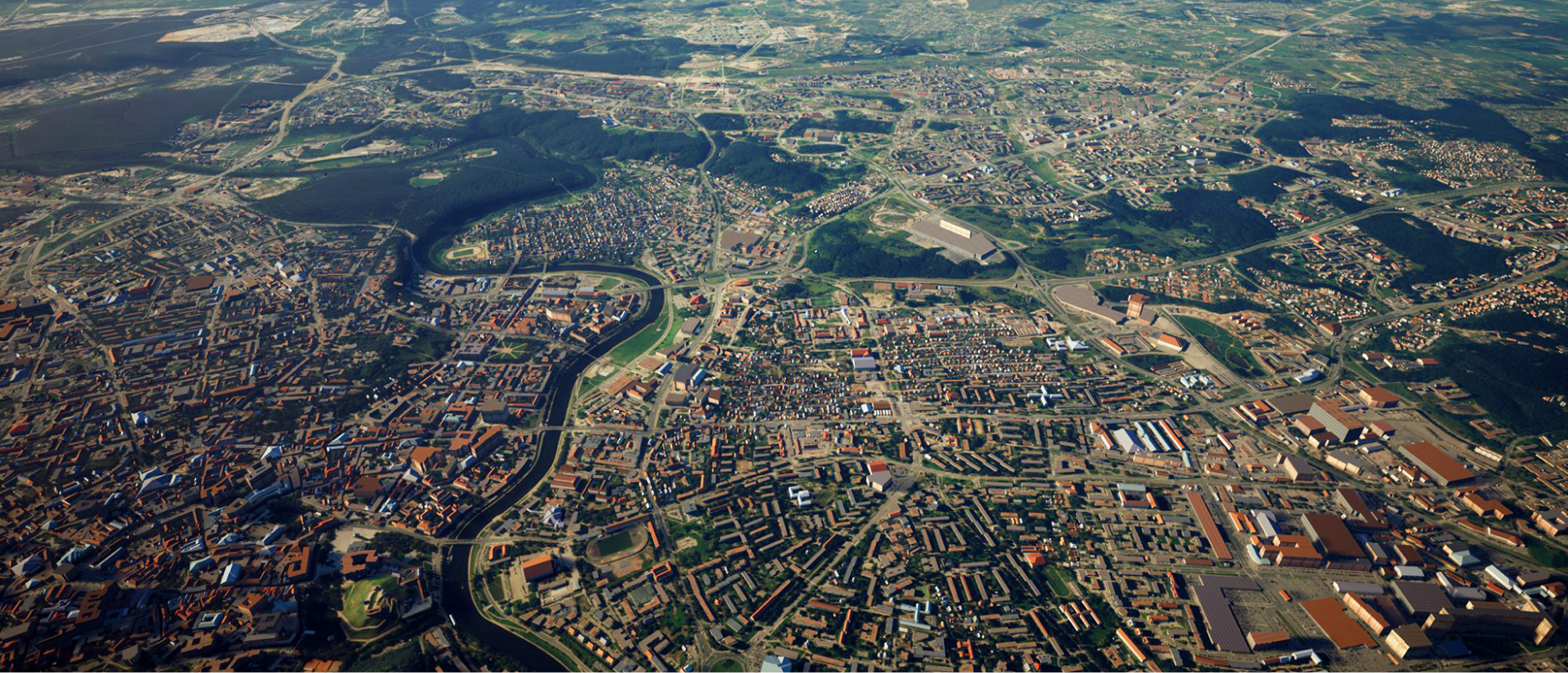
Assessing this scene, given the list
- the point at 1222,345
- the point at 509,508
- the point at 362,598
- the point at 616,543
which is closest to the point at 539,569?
the point at 616,543

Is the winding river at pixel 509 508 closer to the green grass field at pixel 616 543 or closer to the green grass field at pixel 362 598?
the green grass field at pixel 362 598

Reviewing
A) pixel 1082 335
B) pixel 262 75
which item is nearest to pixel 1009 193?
pixel 1082 335

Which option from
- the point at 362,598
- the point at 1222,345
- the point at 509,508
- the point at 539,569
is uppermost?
the point at 1222,345

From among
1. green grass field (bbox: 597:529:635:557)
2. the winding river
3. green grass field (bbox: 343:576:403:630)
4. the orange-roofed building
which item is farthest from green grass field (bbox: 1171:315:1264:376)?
green grass field (bbox: 343:576:403:630)

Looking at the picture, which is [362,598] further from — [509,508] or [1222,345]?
[1222,345]

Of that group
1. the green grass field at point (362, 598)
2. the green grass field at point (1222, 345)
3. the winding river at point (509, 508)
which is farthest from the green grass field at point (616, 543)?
the green grass field at point (1222, 345)

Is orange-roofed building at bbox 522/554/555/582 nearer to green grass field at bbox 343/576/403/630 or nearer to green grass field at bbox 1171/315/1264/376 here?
green grass field at bbox 343/576/403/630

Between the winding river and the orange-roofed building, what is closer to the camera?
the winding river

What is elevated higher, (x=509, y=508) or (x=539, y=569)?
(x=539, y=569)
